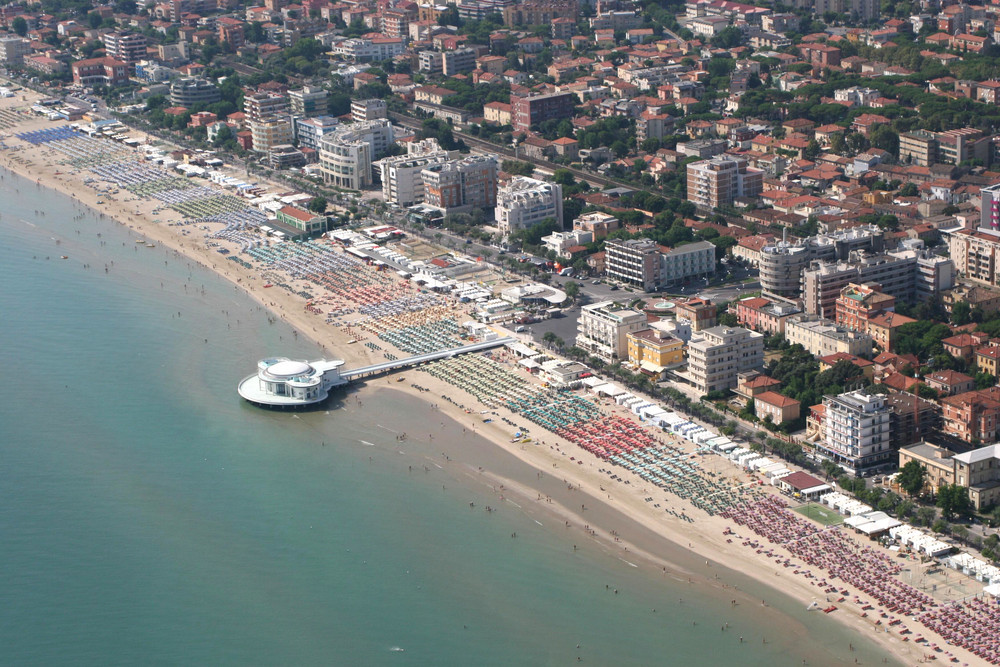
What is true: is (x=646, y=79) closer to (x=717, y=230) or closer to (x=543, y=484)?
(x=717, y=230)

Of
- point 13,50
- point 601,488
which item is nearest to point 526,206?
point 601,488

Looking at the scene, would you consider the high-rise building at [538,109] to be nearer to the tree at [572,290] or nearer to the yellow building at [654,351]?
the tree at [572,290]

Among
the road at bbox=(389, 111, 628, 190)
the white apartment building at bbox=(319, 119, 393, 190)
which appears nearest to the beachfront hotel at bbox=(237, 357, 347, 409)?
the white apartment building at bbox=(319, 119, 393, 190)

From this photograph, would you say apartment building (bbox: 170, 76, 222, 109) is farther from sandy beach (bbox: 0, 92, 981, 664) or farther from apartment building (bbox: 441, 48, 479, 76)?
sandy beach (bbox: 0, 92, 981, 664)

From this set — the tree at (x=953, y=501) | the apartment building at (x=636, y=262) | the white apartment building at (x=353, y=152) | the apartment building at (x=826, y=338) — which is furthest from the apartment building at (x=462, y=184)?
the tree at (x=953, y=501)

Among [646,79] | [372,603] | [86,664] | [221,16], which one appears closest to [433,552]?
[372,603]
